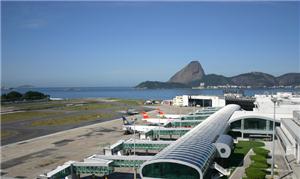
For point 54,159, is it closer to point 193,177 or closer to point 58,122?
point 193,177

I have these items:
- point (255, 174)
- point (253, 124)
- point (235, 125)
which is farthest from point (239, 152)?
point (255, 174)

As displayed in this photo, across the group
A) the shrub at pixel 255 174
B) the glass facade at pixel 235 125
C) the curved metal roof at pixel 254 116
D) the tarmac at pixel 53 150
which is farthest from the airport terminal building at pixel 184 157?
the glass facade at pixel 235 125

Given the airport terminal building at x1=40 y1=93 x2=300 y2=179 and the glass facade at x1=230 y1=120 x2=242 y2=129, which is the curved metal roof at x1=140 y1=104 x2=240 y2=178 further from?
the glass facade at x1=230 y1=120 x2=242 y2=129

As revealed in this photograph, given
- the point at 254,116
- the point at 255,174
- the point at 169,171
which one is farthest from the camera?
the point at 254,116

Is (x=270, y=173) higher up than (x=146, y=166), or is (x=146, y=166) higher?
(x=146, y=166)

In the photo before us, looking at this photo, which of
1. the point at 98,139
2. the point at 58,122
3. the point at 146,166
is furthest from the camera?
the point at 58,122

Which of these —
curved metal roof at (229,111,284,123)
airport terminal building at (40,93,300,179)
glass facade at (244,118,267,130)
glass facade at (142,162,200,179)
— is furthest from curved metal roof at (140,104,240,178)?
glass facade at (244,118,267,130)

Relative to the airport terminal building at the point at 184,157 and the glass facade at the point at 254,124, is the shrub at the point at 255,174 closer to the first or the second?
the airport terminal building at the point at 184,157

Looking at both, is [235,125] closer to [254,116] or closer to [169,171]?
[254,116]

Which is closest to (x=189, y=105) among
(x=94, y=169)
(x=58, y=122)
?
(x=58, y=122)

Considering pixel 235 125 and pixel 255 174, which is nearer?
pixel 255 174

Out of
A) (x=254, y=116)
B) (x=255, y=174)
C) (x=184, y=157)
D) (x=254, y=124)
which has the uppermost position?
(x=254, y=116)
